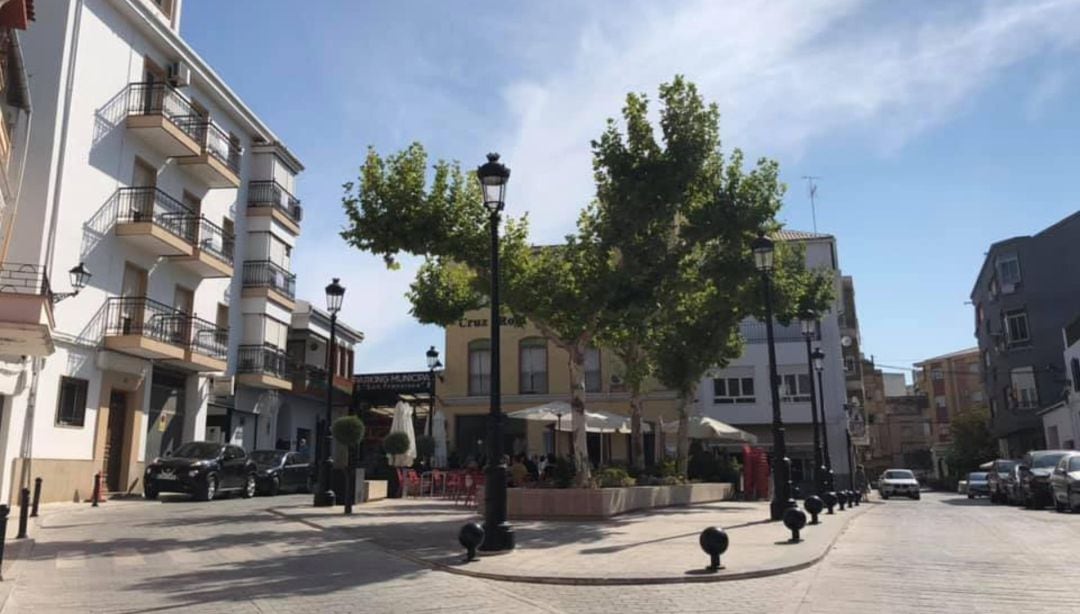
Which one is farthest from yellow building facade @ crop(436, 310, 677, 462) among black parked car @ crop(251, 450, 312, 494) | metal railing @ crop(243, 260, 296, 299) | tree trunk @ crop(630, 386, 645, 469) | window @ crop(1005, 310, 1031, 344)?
window @ crop(1005, 310, 1031, 344)

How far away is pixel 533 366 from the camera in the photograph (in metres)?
39.1

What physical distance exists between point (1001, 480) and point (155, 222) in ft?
96.9

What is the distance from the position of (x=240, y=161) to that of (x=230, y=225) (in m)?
2.74

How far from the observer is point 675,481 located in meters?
21.3

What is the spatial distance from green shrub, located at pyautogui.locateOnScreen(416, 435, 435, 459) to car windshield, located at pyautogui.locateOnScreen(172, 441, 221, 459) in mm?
8241

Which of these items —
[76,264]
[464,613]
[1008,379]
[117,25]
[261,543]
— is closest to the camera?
[464,613]

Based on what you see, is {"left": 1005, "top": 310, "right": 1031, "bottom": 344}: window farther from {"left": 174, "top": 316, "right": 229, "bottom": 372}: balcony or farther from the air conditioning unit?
the air conditioning unit

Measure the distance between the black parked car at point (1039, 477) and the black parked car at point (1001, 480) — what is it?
285cm

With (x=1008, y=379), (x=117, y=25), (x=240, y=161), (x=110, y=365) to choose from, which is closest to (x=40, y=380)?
(x=110, y=365)

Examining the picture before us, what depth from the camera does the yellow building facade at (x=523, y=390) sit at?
3766 cm

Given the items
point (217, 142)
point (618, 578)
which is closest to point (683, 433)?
point (618, 578)

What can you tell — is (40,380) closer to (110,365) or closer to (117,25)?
(110,365)

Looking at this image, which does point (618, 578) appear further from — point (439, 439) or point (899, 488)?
point (899, 488)

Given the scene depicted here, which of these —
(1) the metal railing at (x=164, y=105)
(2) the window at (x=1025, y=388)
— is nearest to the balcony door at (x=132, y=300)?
(1) the metal railing at (x=164, y=105)
